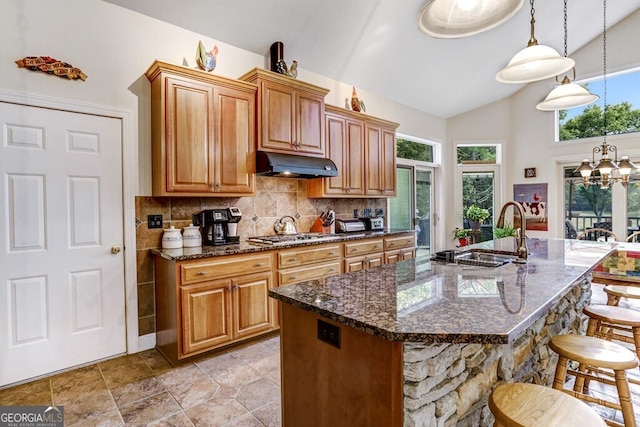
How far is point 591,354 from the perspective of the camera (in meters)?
1.55

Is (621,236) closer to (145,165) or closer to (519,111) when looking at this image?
(519,111)

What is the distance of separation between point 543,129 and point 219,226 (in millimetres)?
5686

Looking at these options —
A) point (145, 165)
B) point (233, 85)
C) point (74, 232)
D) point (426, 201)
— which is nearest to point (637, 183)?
point (426, 201)

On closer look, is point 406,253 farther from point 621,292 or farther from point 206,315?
point 206,315

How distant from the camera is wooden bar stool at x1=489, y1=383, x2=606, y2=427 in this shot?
1.08 meters

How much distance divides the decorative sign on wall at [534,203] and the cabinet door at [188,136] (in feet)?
17.1

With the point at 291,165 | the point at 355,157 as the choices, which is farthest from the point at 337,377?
the point at 355,157

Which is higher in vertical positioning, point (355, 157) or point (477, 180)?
point (355, 157)

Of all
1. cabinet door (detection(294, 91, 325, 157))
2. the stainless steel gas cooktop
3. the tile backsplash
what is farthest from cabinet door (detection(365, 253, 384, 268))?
cabinet door (detection(294, 91, 325, 157))

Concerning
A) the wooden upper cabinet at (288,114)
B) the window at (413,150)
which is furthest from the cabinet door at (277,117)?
the window at (413,150)

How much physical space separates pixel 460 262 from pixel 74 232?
287 cm

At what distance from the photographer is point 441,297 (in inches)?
53.6

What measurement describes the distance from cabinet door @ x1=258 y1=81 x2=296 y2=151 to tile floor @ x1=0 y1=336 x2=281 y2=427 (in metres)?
1.98

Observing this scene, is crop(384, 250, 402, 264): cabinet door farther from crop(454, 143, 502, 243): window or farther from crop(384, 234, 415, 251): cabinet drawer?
crop(454, 143, 502, 243): window
